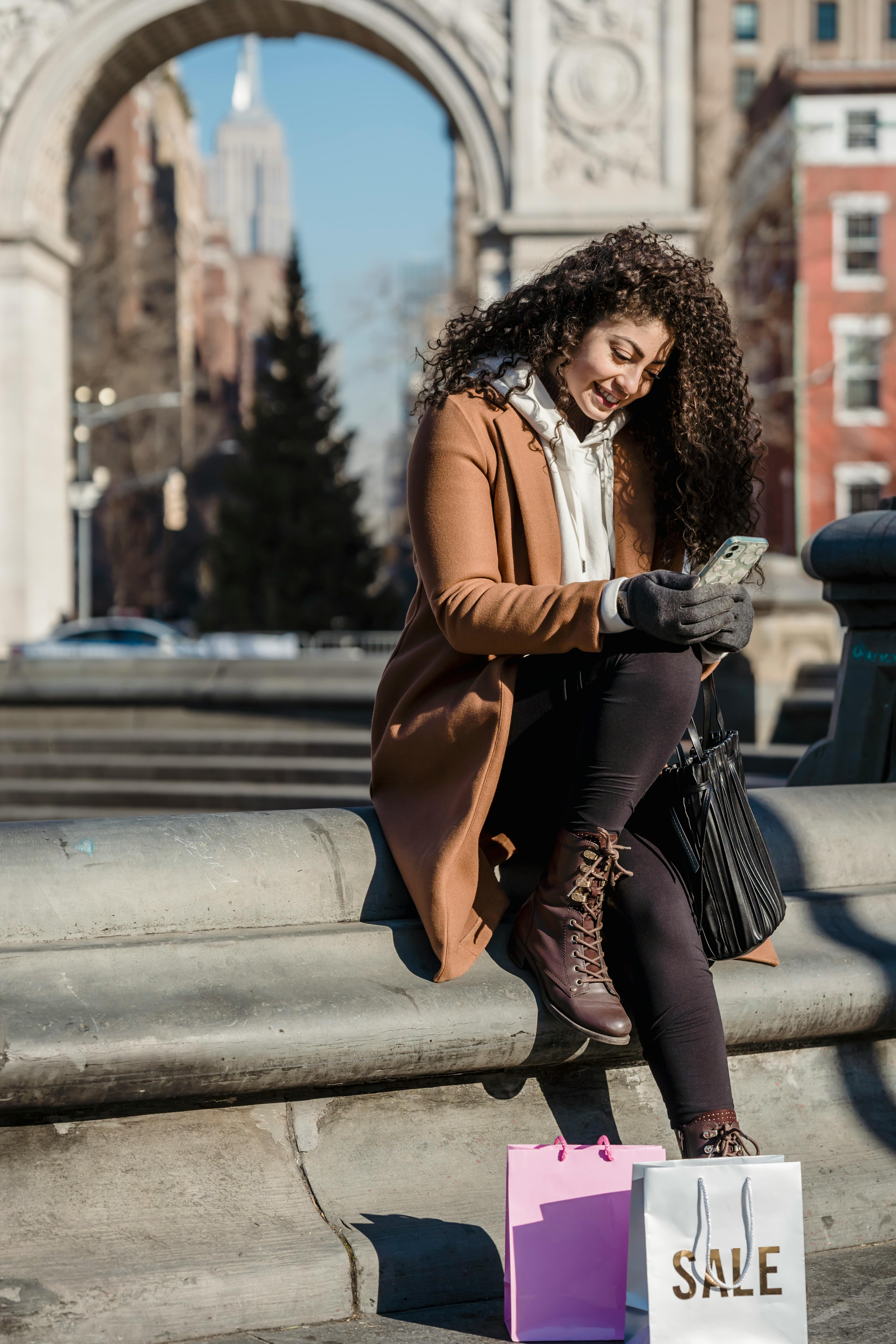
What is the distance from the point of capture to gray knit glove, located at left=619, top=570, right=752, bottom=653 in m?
2.40

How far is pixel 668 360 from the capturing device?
113 inches

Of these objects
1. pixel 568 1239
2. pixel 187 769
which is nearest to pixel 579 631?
pixel 568 1239

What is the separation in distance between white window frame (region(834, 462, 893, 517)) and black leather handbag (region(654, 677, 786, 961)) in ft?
115

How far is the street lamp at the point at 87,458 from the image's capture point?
108 feet

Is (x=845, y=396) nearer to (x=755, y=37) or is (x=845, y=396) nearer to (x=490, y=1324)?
(x=755, y=37)

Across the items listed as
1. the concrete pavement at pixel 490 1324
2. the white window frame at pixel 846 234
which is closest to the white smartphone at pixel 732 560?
the concrete pavement at pixel 490 1324

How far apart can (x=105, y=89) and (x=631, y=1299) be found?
19.1 m

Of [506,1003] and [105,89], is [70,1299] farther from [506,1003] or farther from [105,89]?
[105,89]

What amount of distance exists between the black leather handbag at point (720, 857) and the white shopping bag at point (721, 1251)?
1.51 ft

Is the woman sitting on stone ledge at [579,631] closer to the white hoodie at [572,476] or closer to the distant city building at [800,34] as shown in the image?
the white hoodie at [572,476]

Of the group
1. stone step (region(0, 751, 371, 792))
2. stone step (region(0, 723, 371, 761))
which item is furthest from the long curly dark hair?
stone step (region(0, 723, 371, 761))

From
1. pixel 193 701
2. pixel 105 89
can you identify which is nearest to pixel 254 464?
pixel 105 89

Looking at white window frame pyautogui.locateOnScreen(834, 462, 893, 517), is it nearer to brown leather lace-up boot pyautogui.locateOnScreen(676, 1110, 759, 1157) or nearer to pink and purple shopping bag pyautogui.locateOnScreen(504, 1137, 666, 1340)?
brown leather lace-up boot pyautogui.locateOnScreen(676, 1110, 759, 1157)

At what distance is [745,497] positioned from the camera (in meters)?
2.96
